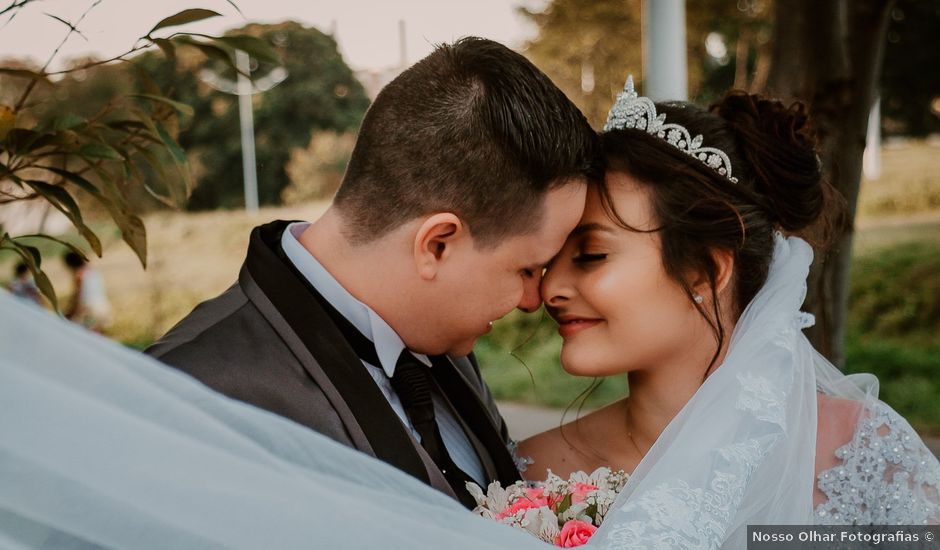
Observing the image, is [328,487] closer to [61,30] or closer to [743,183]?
[61,30]

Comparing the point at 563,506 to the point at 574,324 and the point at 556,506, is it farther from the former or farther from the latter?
the point at 574,324

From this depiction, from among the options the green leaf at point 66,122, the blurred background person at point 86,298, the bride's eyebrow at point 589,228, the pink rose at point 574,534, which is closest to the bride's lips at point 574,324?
the bride's eyebrow at point 589,228

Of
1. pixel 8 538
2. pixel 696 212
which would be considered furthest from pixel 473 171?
pixel 8 538

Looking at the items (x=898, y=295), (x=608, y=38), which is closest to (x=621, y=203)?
(x=898, y=295)

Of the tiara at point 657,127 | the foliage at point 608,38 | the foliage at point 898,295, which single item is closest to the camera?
the tiara at point 657,127

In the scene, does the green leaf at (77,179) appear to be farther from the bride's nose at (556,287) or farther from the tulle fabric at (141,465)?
the bride's nose at (556,287)

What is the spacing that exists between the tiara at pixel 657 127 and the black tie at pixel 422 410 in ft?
3.23

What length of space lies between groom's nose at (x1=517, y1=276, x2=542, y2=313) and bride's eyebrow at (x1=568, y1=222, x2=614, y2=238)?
0.16 metres

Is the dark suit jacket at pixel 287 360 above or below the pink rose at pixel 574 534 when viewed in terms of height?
above

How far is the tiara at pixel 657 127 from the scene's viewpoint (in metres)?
2.66

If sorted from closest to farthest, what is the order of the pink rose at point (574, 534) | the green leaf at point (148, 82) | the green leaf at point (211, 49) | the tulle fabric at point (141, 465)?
the tulle fabric at point (141, 465)
the pink rose at point (574, 534)
the green leaf at point (211, 49)
the green leaf at point (148, 82)

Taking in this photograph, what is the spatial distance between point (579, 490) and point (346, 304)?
2.25 ft

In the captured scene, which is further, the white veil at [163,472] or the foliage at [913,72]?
the foliage at [913,72]

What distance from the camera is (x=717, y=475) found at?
2115 mm
